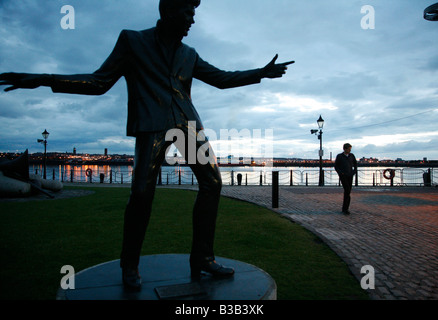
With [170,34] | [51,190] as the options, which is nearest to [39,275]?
[170,34]

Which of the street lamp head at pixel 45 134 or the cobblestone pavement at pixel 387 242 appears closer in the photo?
the cobblestone pavement at pixel 387 242

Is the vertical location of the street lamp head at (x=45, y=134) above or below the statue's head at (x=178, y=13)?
above

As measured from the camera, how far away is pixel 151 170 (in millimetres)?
2557

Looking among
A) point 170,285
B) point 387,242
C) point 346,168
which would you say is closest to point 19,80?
point 170,285

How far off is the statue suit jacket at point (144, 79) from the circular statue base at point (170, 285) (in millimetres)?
1324

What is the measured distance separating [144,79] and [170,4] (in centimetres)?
68

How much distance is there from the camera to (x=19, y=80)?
221cm

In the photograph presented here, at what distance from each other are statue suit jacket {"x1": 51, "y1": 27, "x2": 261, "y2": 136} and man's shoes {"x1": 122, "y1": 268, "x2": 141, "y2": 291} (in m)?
1.18

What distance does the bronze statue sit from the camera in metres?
2.54

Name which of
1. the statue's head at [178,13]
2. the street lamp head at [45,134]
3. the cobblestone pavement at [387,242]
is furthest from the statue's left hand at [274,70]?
the street lamp head at [45,134]

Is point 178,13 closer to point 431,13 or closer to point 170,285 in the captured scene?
point 170,285

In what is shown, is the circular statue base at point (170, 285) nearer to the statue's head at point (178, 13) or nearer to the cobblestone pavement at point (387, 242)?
the cobblestone pavement at point (387, 242)

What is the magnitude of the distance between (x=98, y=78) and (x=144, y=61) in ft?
1.37

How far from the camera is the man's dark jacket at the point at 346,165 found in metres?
9.27
